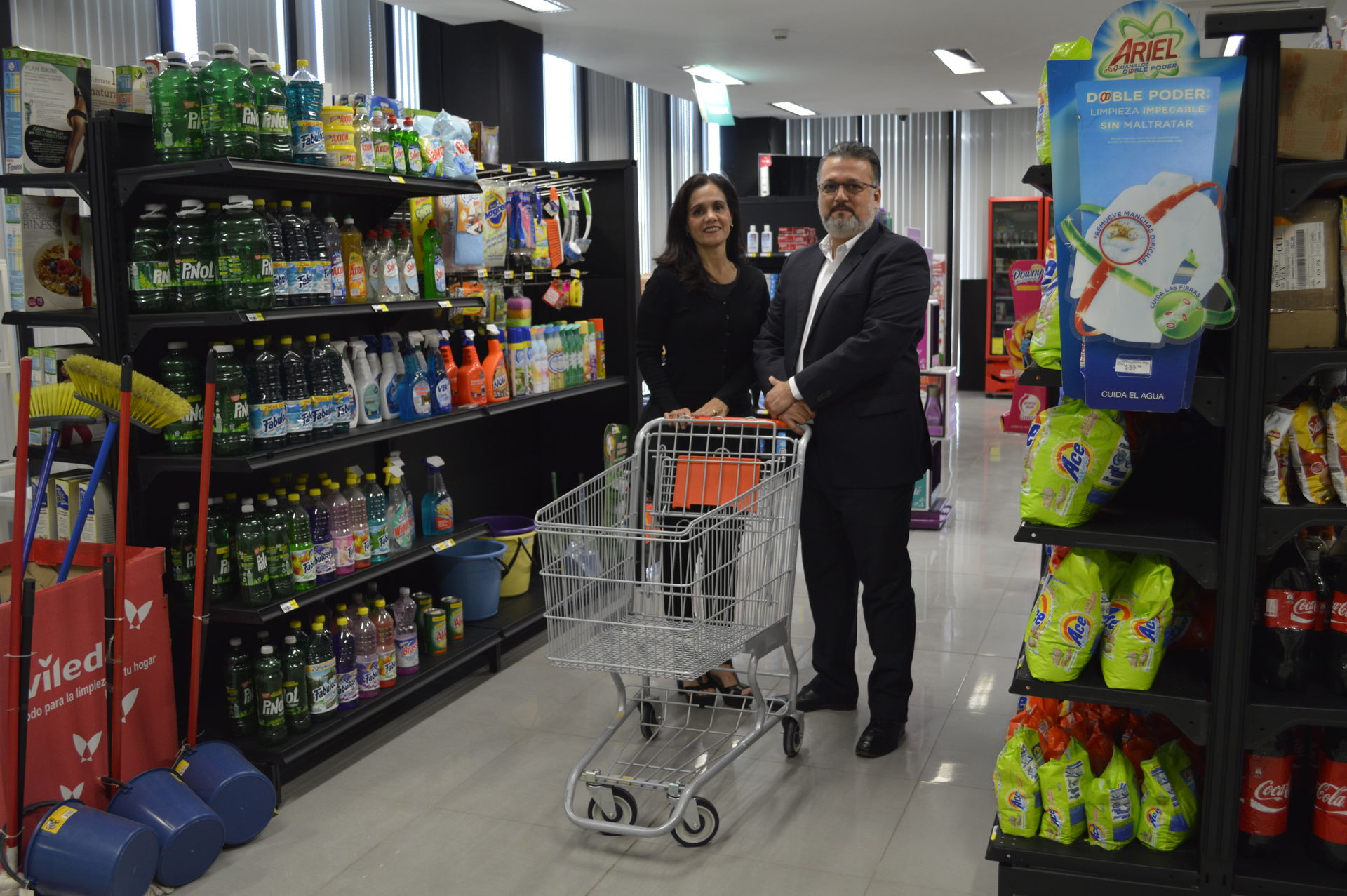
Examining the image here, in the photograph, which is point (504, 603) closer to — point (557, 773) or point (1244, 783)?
point (557, 773)

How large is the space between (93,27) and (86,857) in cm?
456

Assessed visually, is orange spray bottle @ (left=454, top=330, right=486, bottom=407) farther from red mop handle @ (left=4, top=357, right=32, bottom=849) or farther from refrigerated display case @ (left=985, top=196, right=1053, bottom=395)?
refrigerated display case @ (left=985, top=196, right=1053, bottom=395)

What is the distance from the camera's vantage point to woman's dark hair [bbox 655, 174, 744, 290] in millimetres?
3928

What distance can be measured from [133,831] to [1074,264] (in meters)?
2.51

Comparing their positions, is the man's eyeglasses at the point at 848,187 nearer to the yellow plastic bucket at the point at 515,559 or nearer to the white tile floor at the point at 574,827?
the white tile floor at the point at 574,827

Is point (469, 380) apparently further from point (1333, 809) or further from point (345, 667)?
point (1333, 809)

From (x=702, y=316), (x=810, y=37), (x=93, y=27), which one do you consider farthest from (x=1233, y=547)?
(x=810, y=37)

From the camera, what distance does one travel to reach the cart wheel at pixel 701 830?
3.01 meters

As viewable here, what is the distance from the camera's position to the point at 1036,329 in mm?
2592

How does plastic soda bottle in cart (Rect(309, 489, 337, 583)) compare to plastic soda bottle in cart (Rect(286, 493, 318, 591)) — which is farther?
plastic soda bottle in cart (Rect(309, 489, 337, 583))

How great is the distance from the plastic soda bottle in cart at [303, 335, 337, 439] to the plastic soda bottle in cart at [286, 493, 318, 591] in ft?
0.83

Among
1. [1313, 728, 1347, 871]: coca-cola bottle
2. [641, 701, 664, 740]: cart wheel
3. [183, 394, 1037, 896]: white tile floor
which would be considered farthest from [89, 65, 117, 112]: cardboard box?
[1313, 728, 1347, 871]: coca-cola bottle

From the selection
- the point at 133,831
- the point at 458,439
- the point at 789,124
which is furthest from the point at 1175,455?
the point at 789,124

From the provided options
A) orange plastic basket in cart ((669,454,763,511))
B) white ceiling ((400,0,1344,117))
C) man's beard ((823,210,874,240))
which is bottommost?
orange plastic basket in cart ((669,454,763,511))
